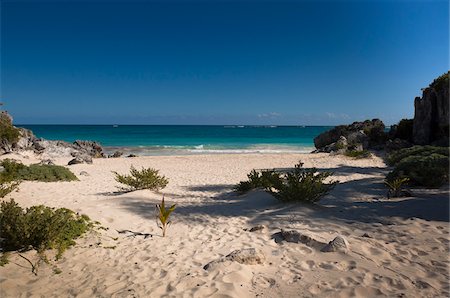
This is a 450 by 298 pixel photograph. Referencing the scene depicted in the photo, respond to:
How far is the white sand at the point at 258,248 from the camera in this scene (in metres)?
3.72

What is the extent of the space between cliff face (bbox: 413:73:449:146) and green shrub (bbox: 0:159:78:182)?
72.9 ft

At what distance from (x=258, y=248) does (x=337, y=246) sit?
1.27 meters

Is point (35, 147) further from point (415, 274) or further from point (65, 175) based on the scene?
point (415, 274)

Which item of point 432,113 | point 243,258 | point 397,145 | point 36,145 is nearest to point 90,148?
point 36,145


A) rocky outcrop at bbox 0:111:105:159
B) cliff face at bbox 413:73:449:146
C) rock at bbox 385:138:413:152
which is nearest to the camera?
cliff face at bbox 413:73:449:146

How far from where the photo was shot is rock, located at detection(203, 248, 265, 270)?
4324 millimetres

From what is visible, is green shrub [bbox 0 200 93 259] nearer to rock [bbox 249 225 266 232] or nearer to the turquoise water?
rock [bbox 249 225 266 232]

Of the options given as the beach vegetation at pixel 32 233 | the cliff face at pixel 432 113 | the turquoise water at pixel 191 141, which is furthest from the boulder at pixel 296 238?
the turquoise water at pixel 191 141

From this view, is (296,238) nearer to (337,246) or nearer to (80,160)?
(337,246)

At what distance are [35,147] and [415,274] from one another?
89.3ft

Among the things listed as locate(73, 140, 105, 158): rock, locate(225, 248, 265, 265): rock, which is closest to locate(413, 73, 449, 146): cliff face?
locate(225, 248, 265, 265): rock

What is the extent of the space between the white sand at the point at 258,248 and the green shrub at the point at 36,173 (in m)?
3.24

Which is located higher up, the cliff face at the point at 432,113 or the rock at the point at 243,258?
the cliff face at the point at 432,113

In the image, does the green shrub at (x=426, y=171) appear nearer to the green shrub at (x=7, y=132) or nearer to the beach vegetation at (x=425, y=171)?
the beach vegetation at (x=425, y=171)
